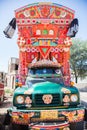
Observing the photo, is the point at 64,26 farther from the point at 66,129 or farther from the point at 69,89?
the point at 66,129

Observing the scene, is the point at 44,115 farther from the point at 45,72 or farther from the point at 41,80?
the point at 45,72

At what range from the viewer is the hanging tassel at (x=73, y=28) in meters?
3.93

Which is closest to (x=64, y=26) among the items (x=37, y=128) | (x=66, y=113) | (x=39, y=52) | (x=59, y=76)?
(x=39, y=52)

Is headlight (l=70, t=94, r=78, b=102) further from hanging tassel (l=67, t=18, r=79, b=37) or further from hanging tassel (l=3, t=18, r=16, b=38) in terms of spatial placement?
hanging tassel (l=3, t=18, r=16, b=38)

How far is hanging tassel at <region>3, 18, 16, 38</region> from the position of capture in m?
3.88

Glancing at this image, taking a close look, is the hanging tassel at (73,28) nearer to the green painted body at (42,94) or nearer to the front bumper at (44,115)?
the green painted body at (42,94)

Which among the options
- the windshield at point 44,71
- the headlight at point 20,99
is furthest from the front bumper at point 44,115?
the windshield at point 44,71

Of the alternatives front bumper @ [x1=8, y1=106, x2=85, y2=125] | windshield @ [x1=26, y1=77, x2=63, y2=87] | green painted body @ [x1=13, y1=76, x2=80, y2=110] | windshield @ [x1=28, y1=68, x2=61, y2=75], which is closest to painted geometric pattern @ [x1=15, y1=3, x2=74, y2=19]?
windshield @ [x1=28, y1=68, x2=61, y2=75]

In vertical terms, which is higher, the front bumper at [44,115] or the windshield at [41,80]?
the windshield at [41,80]

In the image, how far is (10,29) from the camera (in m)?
3.95

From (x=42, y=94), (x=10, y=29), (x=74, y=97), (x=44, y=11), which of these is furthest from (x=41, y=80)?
(x=44, y=11)

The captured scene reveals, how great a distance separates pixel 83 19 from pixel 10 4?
Answer: 1.13m

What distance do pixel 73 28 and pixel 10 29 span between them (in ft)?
3.42

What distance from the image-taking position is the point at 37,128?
289cm
